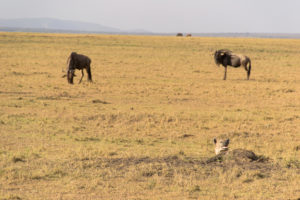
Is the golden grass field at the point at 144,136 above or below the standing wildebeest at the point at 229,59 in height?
below

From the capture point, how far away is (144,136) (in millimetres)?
12430

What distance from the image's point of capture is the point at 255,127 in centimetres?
1371

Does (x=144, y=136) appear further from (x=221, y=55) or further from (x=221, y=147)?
(x=221, y=55)

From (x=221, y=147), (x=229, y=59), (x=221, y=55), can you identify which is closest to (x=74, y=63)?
(x=221, y=55)

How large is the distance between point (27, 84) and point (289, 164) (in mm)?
15501

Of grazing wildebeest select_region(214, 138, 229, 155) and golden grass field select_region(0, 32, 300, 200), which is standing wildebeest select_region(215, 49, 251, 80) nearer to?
golden grass field select_region(0, 32, 300, 200)

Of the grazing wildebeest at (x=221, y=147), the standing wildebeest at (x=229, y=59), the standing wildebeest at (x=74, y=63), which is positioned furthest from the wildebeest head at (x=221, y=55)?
the grazing wildebeest at (x=221, y=147)

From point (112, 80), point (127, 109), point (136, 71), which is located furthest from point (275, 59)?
point (127, 109)

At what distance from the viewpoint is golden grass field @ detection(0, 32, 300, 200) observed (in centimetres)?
802

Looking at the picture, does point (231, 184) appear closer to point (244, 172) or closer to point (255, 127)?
point (244, 172)

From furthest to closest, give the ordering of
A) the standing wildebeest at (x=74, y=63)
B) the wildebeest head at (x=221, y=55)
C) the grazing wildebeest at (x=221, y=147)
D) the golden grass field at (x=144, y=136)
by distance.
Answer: the wildebeest head at (x=221, y=55), the standing wildebeest at (x=74, y=63), the grazing wildebeest at (x=221, y=147), the golden grass field at (x=144, y=136)

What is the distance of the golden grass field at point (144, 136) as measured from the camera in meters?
8.02

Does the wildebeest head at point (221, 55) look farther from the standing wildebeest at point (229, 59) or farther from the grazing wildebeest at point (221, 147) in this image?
the grazing wildebeest at point (221, 147)

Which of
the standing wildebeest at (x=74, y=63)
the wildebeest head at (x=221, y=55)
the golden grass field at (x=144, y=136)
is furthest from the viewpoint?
the wildebeest head at (x=221, y=55)
